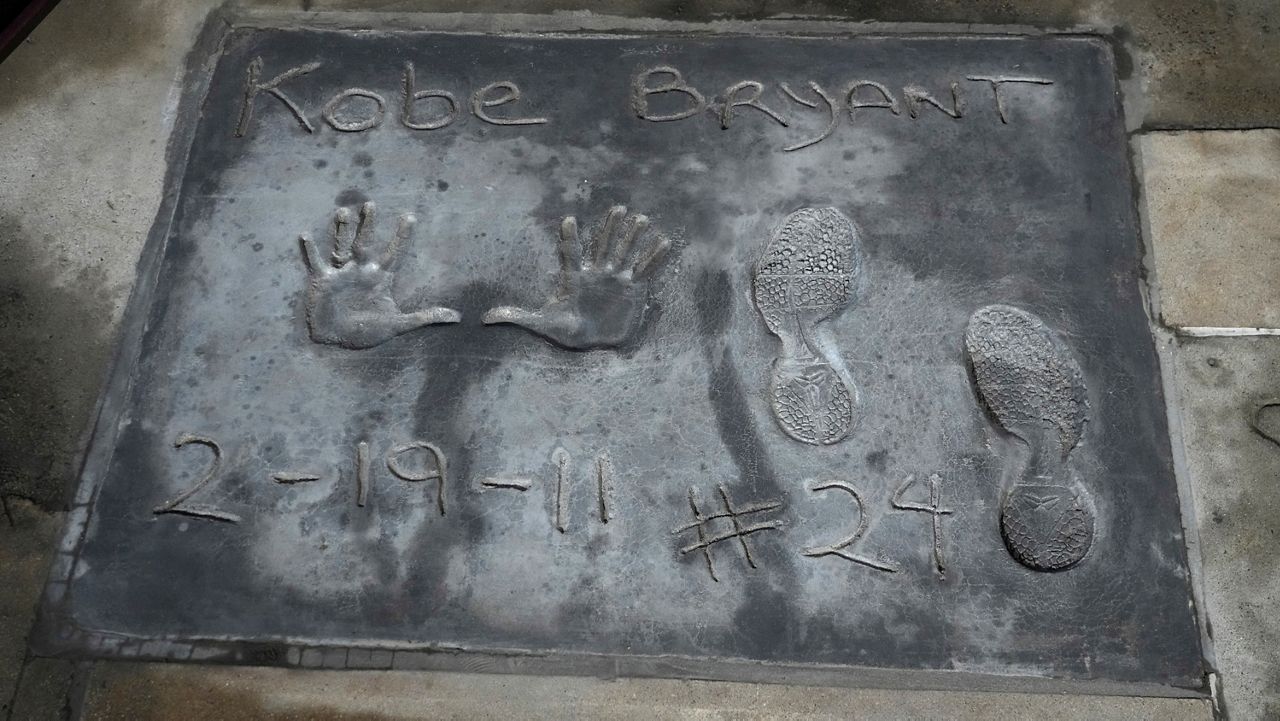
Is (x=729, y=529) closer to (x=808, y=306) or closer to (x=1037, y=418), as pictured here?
(x=808, y=306)

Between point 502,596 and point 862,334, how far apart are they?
3.76 ft

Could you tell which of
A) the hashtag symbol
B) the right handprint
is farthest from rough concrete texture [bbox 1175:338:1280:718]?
the hashtag symbol

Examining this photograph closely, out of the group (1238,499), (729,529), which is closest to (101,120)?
(729,529)

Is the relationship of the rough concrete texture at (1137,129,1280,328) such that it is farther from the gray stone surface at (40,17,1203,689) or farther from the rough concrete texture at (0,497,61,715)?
the rough concrete texture at (0,497,61,715)

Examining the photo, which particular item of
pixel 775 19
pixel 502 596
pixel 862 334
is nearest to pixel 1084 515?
pixel 862 334

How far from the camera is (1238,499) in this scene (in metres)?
2.52

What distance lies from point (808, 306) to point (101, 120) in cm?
209

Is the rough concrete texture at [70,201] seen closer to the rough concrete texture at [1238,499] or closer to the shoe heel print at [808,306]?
the shoe heel print at [808,306]

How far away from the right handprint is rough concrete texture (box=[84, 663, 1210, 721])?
372 mm

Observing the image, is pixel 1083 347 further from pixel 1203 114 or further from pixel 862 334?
pixel 1203 114

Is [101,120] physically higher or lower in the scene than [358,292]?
higher

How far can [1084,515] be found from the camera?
8.13ft

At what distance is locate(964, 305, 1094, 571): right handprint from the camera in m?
2.45

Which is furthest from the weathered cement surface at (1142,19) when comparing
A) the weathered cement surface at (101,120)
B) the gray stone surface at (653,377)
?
the gray stone surface at (653,377)
